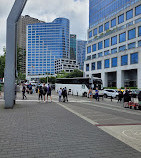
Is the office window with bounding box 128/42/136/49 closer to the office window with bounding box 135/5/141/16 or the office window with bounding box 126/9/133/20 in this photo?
the office window with bounding box 135/5/141/16

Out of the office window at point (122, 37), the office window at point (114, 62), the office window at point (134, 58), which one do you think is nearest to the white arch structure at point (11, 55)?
the office window at point (134, 58)

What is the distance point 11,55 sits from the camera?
1198 centimetres

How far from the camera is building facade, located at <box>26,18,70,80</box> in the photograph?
150 metres

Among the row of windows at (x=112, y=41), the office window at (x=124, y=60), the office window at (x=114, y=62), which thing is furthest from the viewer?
the office window at (x=114, y=62)

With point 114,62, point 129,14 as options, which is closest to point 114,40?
point 114,62

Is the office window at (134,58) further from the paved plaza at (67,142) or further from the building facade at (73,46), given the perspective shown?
the building facade at (73,46)

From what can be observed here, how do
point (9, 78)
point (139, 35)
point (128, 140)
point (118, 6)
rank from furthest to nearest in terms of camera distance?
point (118, 6), point (139, 35), point (9, 78), point (128, 140)

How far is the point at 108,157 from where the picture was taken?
3.94m

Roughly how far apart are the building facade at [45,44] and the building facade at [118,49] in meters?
94.4

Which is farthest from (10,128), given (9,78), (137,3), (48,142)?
(137,3)

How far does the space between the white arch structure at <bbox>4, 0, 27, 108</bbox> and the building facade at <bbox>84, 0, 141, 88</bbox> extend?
106 feet

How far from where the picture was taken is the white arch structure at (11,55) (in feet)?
38.7

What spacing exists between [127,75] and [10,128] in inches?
1705

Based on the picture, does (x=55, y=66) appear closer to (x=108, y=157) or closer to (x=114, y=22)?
(x=114, y=22)
